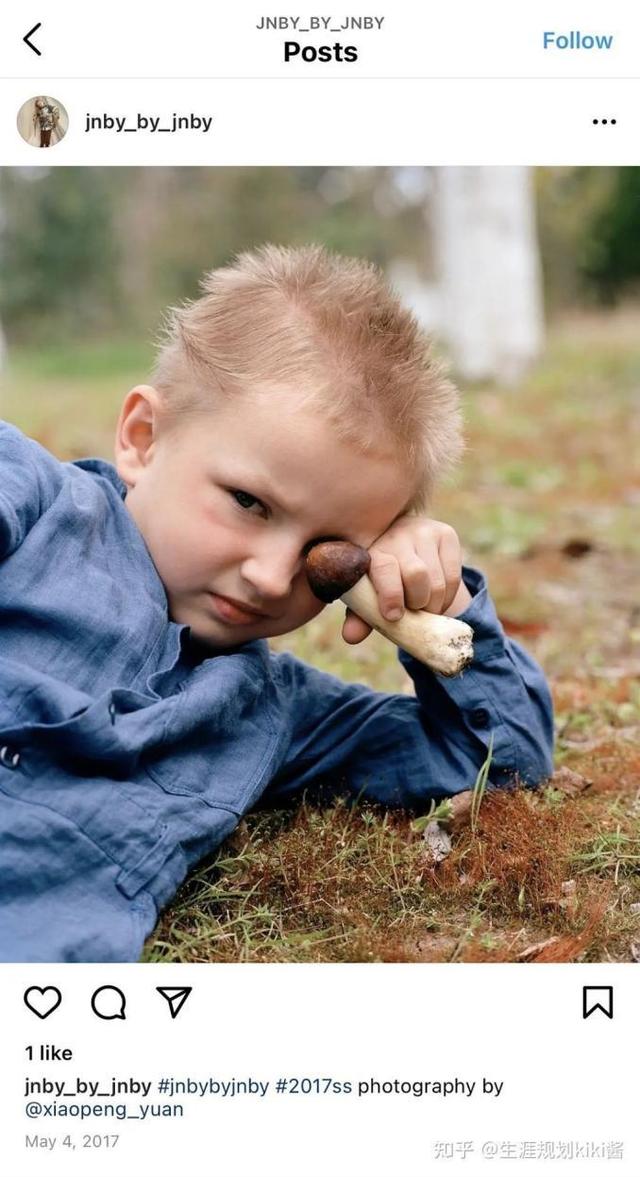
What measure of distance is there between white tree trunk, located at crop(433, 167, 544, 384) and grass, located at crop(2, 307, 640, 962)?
4.74m

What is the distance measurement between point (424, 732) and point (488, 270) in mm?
8478

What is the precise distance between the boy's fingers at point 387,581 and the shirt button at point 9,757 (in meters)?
0.67

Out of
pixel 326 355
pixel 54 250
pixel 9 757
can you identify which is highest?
pixel 54 250

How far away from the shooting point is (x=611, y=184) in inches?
617

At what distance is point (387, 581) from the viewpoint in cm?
204

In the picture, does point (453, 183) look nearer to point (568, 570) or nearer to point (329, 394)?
point (568, 570)

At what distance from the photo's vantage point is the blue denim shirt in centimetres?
175
